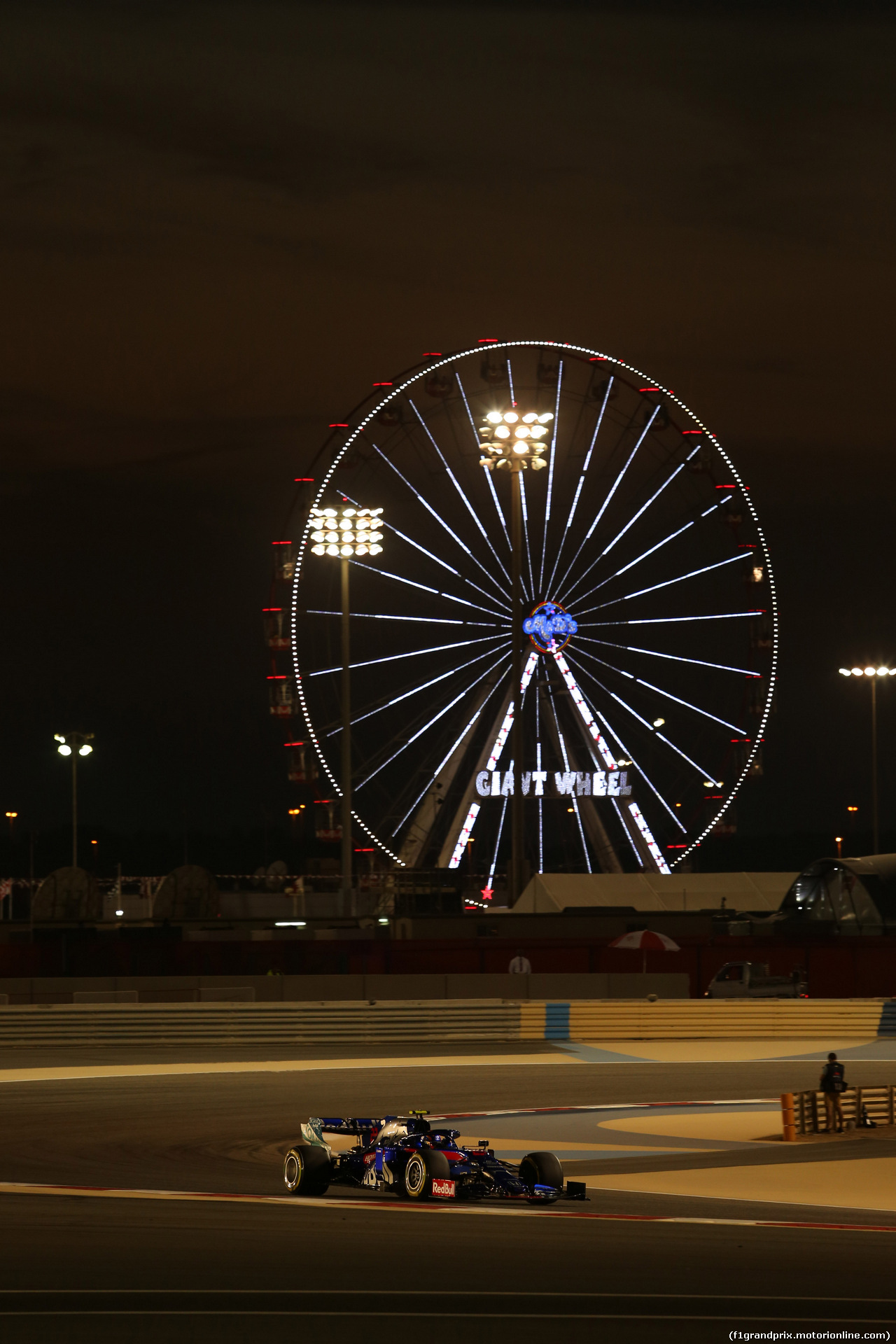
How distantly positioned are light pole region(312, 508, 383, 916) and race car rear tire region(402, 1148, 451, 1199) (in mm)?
29574

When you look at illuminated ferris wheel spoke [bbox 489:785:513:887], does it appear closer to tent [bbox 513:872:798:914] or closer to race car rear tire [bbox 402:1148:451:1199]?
tent [bbox 513:872:798:914]

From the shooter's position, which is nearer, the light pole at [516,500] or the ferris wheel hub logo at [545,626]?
the light pole at [516,500]

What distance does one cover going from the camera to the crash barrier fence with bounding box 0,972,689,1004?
38.8 m

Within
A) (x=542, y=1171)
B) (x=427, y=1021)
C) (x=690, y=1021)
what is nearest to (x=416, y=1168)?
(x=542, y=1171)

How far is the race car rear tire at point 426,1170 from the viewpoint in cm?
1427

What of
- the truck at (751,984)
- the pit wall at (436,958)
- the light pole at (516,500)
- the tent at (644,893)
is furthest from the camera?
the tent at (644,893)

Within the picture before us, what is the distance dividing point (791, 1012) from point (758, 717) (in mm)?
14696

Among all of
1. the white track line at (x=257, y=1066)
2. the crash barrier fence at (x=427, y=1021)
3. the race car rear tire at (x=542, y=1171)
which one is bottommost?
the white track line at (x=257, y=1066)

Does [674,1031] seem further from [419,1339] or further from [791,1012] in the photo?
[419,1339]

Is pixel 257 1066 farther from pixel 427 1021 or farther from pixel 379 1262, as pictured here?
pixel 379 1262

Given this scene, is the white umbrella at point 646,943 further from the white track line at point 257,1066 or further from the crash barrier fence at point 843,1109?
the crash barrier fence at point 843,1109

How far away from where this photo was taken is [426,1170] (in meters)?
14.3

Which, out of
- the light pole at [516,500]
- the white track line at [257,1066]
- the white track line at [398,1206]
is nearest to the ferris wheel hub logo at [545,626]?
the light pole at [516,500]

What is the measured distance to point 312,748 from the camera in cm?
4688
